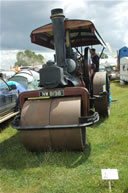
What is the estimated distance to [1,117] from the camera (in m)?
6.06

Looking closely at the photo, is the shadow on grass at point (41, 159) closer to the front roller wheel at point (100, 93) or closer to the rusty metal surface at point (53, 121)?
the rusty metal surface at point (53, 121)

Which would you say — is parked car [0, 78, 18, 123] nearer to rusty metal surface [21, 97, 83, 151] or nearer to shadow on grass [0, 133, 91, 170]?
shadow on grass [0, 133, 91, 170]

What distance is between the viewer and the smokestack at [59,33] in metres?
4.28

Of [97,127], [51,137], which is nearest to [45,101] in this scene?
[51,137]

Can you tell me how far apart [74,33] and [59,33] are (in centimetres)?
154

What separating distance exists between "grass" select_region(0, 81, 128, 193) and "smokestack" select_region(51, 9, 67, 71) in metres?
1.86

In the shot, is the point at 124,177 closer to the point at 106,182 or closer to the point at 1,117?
the point at 106,182

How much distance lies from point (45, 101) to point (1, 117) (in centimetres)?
266

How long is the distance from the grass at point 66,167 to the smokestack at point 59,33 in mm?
1861

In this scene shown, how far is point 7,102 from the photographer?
6566 mm

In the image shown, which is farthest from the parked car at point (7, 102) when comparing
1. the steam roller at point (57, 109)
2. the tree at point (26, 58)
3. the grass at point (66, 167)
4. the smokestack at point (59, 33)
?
the tree at point (26, 58)

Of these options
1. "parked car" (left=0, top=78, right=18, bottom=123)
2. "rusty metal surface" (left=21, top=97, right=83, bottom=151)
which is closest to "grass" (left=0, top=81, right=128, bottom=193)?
"rusty metal surface" (left=21, top=97, right=83, bottom=151)

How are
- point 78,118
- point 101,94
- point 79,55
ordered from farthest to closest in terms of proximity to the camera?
point 79,55, point 101,94, point 78,118

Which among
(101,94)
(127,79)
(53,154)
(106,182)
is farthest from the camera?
(127,79)
